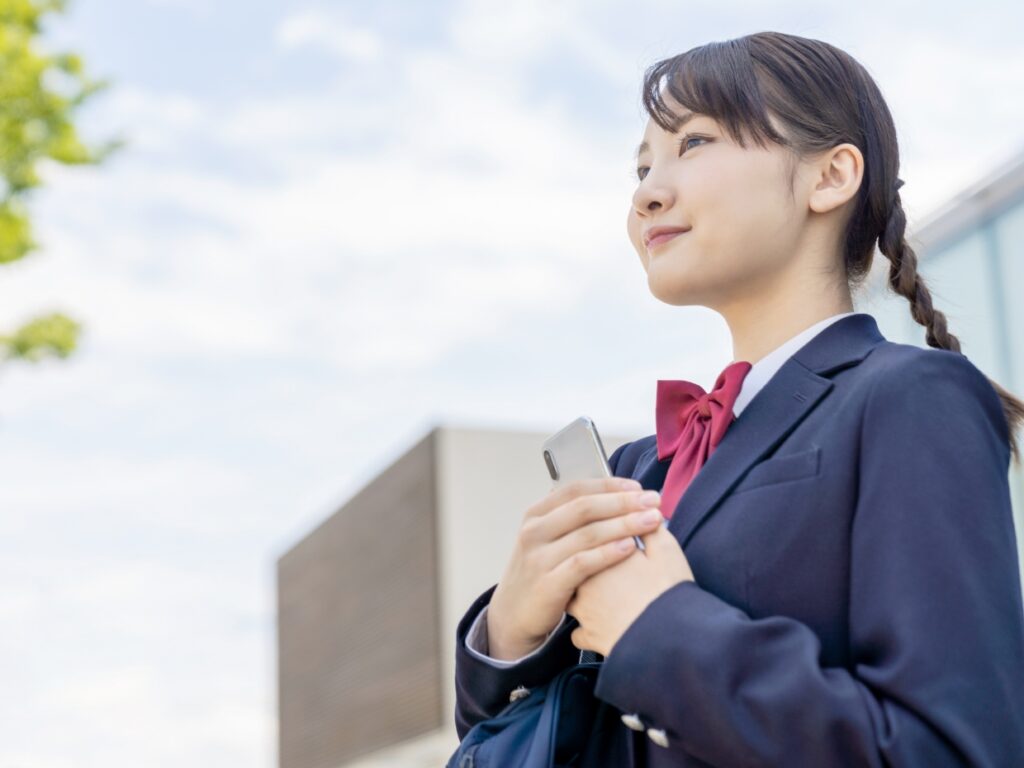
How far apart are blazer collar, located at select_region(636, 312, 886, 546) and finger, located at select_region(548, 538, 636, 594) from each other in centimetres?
12

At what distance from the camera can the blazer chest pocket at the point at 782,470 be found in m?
1.56

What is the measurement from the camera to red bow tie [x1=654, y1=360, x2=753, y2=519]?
1753mm

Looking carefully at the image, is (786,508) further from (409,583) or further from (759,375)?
(409,583)

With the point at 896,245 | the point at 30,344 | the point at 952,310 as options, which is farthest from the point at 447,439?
the point at 896,245

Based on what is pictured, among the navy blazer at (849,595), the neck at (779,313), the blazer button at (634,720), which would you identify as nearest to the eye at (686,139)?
the neck at (779,313)

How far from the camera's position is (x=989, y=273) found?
14.9 feet

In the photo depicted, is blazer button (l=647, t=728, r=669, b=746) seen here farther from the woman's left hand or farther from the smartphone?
the smartphone

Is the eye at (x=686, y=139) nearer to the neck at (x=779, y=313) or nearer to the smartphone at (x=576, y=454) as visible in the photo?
the neck at (x=779, y=313)

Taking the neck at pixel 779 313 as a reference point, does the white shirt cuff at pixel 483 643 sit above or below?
below

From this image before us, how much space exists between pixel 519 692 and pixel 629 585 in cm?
29

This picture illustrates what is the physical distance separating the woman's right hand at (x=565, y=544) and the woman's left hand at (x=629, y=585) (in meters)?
0.01

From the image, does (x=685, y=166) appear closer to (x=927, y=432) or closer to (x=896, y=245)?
(x=896, y=245)

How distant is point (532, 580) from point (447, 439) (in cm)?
1903

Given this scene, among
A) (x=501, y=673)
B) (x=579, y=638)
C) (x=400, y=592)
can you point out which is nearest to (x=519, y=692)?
(x=501, y=673)
